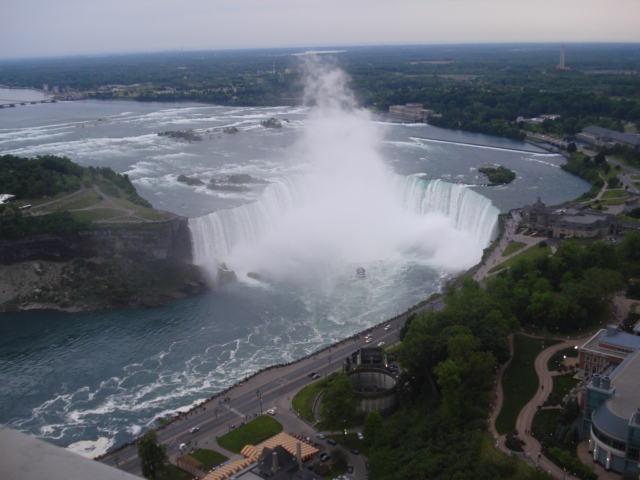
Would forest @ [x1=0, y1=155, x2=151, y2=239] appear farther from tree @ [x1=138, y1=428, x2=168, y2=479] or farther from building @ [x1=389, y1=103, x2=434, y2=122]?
building @ [x1=389, y1=103, x2=434, y2=122]

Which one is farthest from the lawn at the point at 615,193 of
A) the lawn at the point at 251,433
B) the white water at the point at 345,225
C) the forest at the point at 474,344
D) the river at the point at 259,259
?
the lawn at the point at 251,433

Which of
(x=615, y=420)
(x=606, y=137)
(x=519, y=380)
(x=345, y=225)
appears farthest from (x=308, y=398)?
(x=606, y=137)

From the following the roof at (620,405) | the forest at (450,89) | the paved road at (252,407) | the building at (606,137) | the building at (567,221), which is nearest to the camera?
the roof at (620,405)

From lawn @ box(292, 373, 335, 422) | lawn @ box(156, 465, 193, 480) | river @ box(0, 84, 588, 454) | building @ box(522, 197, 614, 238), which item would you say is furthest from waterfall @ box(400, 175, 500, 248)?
lawn @ box(156, 465, 193, 480)

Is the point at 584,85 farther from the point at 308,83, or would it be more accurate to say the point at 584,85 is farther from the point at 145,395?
the point at 145,395

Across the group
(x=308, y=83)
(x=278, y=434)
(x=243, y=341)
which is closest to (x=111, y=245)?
(x=243, y=341)

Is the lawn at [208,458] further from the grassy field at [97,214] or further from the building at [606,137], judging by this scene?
the building at [606,137]
